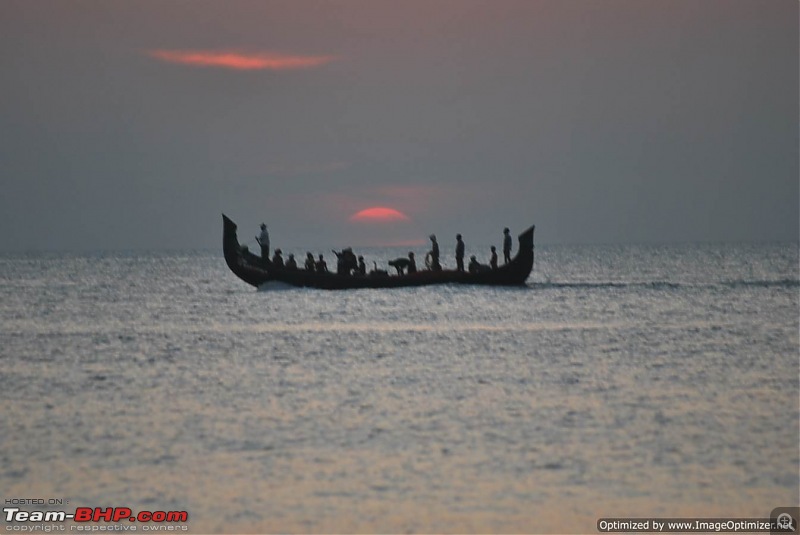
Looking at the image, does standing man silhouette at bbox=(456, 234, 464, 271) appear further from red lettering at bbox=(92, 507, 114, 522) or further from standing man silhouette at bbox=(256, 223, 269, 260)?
red lettering at bbox=(92, 507, 114, 522)

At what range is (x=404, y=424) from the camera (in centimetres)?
1667

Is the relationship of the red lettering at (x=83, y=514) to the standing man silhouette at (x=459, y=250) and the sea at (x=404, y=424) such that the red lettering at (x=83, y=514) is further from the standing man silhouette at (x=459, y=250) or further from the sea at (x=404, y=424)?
the standing man silhouette at (x=459, y=250)

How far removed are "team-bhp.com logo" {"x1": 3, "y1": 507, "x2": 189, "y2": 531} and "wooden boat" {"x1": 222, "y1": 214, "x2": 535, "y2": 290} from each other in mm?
32201

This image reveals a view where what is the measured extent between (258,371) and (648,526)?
1308 centimetres

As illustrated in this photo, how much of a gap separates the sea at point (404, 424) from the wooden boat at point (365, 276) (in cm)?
1002

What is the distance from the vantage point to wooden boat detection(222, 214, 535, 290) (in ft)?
147

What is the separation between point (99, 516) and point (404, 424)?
570cm

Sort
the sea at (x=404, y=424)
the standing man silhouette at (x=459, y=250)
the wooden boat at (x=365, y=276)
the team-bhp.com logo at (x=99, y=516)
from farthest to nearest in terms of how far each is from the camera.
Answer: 1. the wooden boat at (x=365, y=276)
2. the standing man silhouette at (x=459, y=250)
3. the sea at (x=404, y=424)
4. the team-bhp.com logo at (x=99, y=516)

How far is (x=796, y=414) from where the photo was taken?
679 inches

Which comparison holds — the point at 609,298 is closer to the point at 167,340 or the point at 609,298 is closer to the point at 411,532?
the point at 167,340

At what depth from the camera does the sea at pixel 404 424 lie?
1230 cm

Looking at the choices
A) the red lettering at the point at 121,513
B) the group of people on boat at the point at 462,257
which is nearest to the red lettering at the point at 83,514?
the red lettering at the point at 121,513

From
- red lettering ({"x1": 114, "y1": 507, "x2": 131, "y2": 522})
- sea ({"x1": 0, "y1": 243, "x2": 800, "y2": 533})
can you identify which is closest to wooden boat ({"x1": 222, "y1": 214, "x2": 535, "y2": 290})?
sea ({"x1": 0, "y1": 243, "x2": 800, "y2": 533})

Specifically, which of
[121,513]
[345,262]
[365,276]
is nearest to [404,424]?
[121,513]
